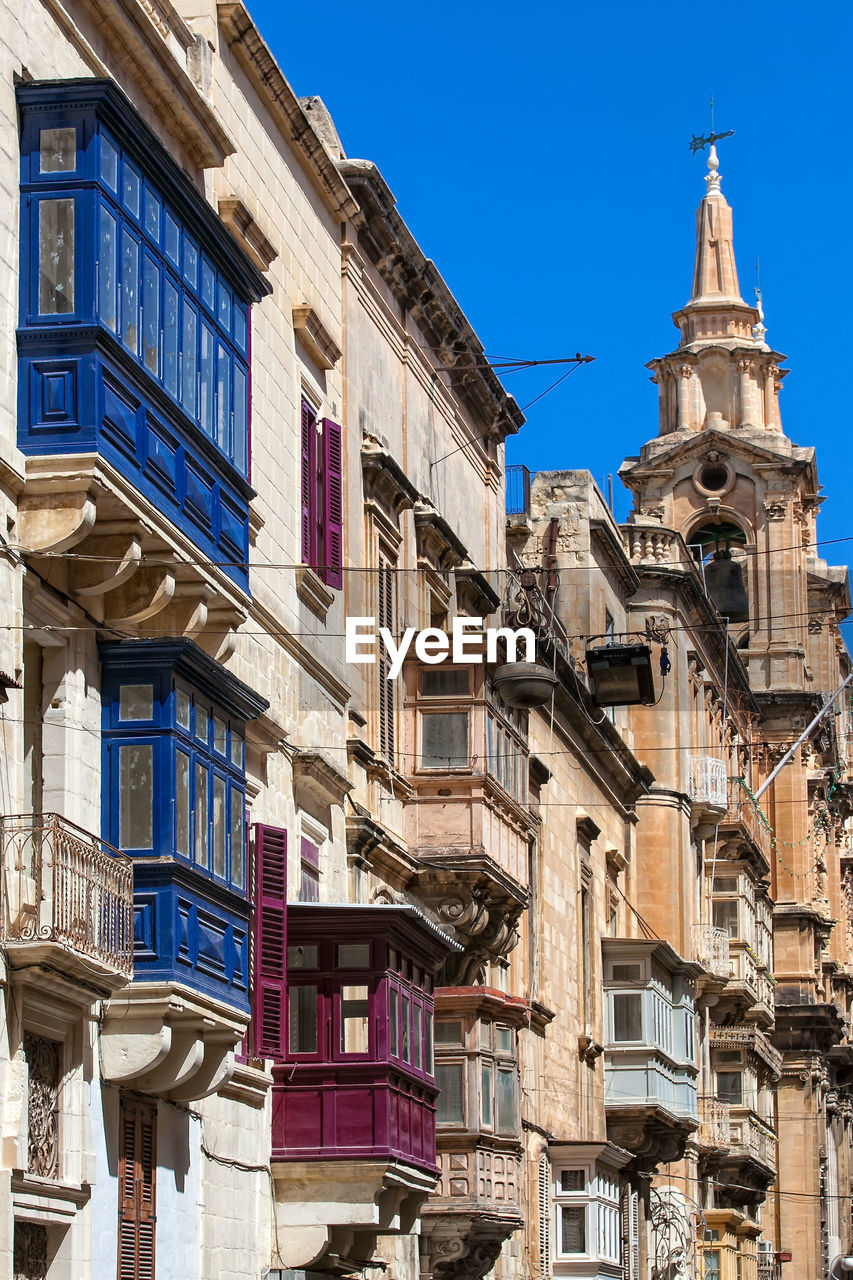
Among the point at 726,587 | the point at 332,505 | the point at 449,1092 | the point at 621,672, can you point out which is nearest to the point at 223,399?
the point at 332,505

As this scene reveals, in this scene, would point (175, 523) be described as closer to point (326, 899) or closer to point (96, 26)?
point (96, 26)

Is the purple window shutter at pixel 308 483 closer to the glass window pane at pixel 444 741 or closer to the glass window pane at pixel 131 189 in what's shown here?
the glass window pane at pixel 444 741

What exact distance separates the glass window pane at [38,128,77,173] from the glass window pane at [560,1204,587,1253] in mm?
21325

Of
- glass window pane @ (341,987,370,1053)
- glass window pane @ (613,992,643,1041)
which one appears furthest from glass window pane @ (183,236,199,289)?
glass window pane @ (613,992,643,1041)

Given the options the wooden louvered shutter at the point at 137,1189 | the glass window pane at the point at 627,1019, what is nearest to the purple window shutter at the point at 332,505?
the wooden louvered shutter at the point at 137,1189

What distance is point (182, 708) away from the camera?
16.1m

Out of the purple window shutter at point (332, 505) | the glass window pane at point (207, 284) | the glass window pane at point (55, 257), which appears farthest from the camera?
the purple window shutter at point (332, 505)

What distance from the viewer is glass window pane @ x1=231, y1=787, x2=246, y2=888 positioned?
17.0 m

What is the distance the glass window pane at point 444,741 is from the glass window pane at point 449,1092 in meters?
3.11

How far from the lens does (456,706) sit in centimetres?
2556

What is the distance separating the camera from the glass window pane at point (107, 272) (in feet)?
48.9

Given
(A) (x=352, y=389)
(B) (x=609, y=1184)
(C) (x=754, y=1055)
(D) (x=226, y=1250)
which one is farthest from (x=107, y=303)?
(C) (x=754, y=1055)

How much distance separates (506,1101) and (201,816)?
10354 mm

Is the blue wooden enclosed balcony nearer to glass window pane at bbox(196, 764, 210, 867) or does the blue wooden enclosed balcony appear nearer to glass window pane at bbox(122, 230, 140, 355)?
glass window pane at bbox(122, 230, 140, 355)
